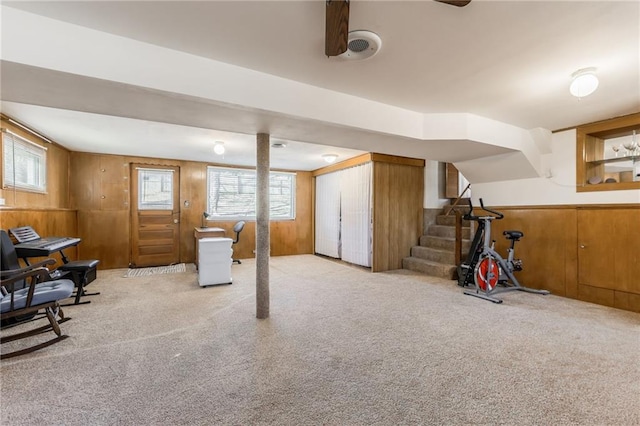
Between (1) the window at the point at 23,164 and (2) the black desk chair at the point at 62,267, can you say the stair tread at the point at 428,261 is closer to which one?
(2) the black desk chair at the point at 62,267

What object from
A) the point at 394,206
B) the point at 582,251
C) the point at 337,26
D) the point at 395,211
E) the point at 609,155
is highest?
the point at 337,26

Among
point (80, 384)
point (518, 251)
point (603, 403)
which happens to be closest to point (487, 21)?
point (603, 403)

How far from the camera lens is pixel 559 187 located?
4.05 meters

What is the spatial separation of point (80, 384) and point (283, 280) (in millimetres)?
3099

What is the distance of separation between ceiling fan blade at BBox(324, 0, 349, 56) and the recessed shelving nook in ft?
13.4

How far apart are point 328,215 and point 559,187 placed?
4523 millimetres

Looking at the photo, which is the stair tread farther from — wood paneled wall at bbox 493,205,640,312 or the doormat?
the doormat

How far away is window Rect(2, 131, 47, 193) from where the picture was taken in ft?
11.7

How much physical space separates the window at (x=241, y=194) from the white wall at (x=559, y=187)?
5035 mm

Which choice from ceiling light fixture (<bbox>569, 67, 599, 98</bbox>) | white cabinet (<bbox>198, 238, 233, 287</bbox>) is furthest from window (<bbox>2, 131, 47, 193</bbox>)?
ceiling light fixture (<bbox>569, 67, 599, 98</bbox>)

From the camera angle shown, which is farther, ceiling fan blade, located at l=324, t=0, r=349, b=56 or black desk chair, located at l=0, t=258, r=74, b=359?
black desk chair, located at l=0, t=258, r=74, b=359

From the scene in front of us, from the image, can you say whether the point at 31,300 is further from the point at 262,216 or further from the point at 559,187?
the point at 559,187

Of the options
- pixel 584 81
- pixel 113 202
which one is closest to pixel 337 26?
pixel 584 81

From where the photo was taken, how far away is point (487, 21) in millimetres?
1740
